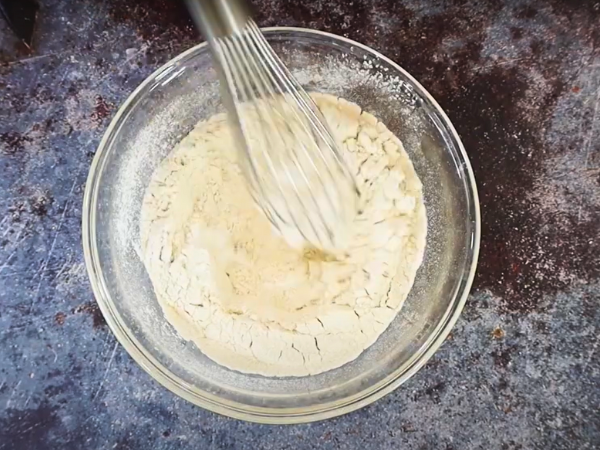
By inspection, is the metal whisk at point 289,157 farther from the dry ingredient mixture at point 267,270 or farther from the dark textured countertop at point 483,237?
the dark textured countertop at point 483,237

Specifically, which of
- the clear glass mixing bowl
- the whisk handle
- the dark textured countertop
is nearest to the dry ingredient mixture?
the clear glass mixing bowl

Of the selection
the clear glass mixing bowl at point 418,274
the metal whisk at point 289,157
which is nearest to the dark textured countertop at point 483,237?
the clear glass mixing bowl at point 418,274

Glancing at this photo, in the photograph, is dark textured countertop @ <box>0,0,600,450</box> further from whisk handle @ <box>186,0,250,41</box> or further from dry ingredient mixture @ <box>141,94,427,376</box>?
whisk handle @ <box>186,0,250,41</box>

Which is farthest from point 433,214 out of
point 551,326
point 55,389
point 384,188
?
point 55,389

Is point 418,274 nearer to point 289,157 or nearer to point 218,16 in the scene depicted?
point 289,157

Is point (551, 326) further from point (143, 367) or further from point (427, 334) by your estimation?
point (143, 367)
